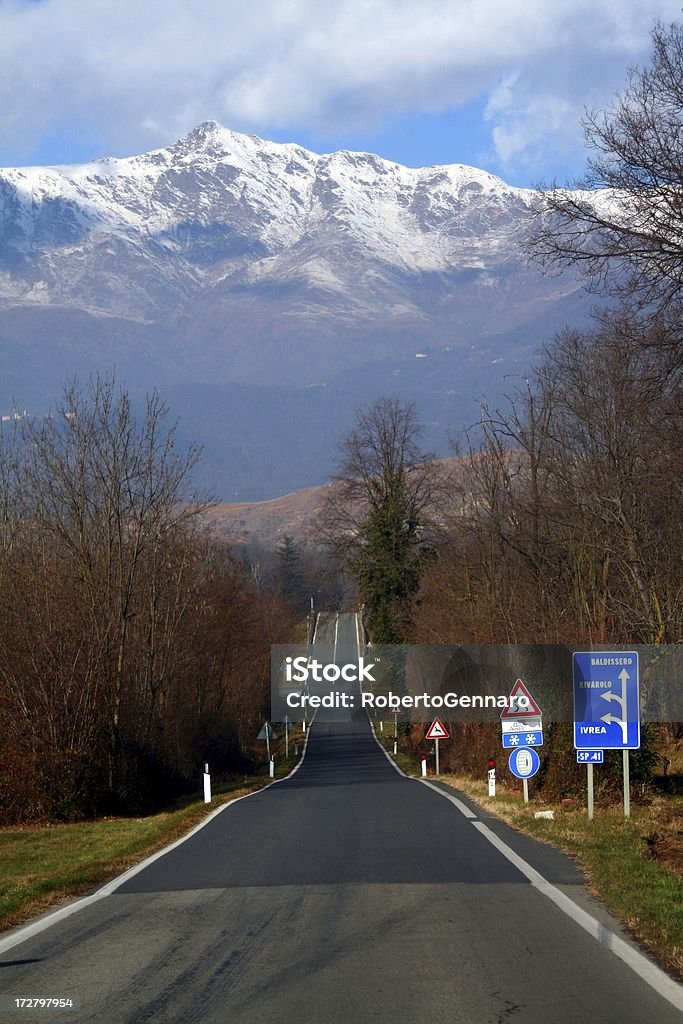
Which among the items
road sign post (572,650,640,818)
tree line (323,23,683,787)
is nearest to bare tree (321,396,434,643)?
tree line (323,23,683,787)

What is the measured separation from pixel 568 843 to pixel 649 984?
7978 millimetres

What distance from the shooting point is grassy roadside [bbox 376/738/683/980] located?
31.1 ft

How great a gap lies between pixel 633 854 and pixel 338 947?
6.11m

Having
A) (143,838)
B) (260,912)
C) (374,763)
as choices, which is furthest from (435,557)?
(260,912)

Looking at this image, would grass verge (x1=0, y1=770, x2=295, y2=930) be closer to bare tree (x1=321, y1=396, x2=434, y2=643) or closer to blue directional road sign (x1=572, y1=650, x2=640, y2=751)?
blue directional road sign (x1=572, y1=650, x2=640, y2=751)

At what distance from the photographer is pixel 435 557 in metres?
57.9

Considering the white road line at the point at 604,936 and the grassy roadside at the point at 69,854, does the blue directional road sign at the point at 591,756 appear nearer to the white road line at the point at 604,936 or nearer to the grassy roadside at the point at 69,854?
the white road line at the point at 604,936

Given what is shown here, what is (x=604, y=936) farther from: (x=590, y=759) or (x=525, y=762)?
(x=525, y=762)

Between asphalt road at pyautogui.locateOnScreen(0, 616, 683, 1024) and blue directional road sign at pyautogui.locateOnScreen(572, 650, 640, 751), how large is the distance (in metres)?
2.40

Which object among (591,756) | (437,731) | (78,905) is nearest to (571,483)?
(437,731)

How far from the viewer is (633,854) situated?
13914 millimetres

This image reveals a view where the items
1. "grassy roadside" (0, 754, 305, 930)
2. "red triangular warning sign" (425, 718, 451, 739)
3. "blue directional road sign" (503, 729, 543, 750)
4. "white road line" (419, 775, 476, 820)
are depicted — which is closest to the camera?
"grassy roadside" (0, 754, 305, 930)

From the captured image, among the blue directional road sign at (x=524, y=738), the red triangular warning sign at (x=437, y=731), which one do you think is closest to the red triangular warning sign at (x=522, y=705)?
the blue directional road sign at (x=524, y=738)

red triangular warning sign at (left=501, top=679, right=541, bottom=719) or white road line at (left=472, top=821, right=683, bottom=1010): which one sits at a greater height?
red triangular warning sign at (left=501, top=679, right=541, bottom=719)
